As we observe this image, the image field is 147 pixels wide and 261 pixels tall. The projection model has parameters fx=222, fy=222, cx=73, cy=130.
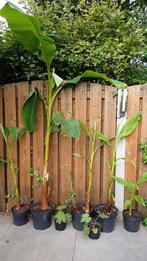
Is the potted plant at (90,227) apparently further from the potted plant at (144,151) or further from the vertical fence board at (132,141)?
the potted plant at (144,151)

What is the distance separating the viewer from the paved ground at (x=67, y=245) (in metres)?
2.17

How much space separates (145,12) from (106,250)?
17.0ft

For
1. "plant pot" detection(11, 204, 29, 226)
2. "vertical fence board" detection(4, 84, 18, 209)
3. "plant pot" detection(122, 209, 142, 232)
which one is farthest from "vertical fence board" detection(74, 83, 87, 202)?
"vertical fence board" detection(4, 84, 18, 209)

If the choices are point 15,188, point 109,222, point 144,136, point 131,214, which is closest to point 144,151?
point 144,136

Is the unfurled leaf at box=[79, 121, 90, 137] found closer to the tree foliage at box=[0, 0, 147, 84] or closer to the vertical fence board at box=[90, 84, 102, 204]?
the vertical fence board at box=[90, 84, 102, 204]

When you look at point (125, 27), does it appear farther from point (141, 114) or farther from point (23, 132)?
point (23, 132)

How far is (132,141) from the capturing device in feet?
9.10

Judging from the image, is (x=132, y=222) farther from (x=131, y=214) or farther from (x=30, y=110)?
(x=30, y=110)

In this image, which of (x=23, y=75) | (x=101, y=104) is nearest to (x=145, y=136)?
(x=101, y=104)

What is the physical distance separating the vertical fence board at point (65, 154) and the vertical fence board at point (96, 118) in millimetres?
282

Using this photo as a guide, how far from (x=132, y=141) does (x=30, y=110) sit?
4.30 feet

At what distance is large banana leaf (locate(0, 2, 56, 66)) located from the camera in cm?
196

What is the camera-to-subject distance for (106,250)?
2273mm

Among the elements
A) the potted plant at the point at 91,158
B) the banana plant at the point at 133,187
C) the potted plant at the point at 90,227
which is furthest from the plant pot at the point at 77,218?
the banana plant at the point at 133,187
